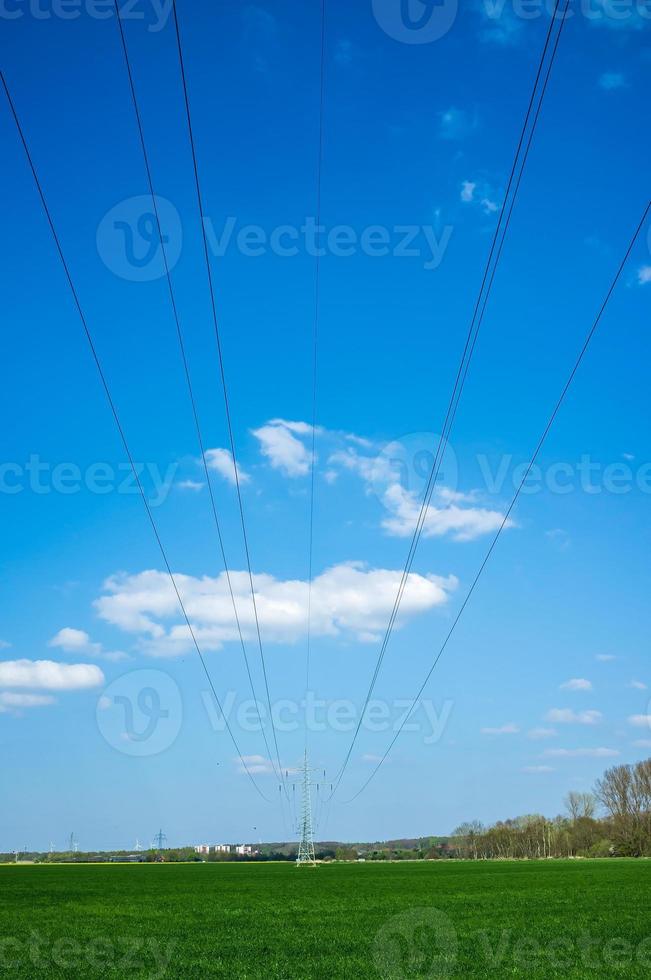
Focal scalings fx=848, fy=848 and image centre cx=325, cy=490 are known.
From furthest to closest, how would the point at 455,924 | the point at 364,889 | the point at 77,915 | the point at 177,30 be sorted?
the point at 364,889 < the point at 77,915 < the point at 455,924 < the point at 177,30

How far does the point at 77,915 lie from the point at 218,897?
18966mm

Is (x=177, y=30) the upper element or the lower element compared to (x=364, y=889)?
upper

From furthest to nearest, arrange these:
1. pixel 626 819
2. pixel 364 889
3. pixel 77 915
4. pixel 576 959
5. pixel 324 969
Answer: pixel 626 819 → pixel 364 889 → pixel 77 915 → pixel 576 959 → pixel 324 969

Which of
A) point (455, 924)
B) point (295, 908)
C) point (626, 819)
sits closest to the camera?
point (455, 924)

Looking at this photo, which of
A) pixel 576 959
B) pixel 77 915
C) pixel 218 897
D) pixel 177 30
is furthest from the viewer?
pixel 218 897

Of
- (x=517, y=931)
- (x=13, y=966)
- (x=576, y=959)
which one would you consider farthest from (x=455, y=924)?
(x=13, y=966)

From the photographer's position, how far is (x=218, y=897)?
194ft

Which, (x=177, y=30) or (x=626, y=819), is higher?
(x=177, y=30)

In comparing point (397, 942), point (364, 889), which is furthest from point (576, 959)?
point (364, 889)

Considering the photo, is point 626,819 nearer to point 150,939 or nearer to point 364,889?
point 364,889

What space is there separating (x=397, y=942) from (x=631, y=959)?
26.5 ft

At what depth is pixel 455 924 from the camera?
34344 millimetres

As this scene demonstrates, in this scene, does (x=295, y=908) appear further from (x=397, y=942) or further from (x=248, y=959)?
(x=248, y=959)

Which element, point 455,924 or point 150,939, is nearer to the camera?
point 150,939
